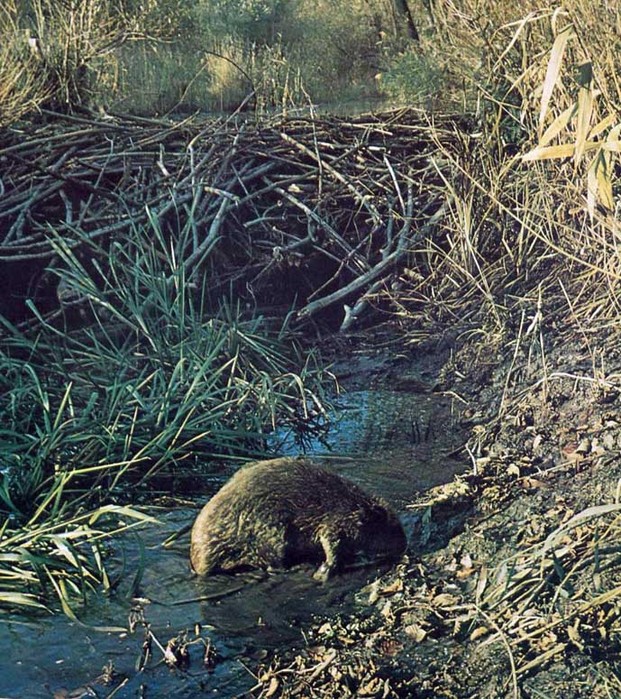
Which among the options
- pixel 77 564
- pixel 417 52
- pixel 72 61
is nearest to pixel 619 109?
pixel 77 564

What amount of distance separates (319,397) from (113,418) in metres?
1.37

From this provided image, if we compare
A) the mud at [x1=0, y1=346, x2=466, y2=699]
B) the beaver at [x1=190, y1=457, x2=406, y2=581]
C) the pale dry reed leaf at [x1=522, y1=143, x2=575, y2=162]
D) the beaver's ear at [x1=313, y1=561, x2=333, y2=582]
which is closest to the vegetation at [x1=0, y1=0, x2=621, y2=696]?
the pale dry reed leaf at [x1=522, y1=143, x2=575, y2=162]

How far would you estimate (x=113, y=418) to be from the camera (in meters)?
5.27

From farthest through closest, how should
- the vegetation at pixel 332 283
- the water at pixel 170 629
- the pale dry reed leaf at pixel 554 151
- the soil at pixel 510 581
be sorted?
the vegetation at pixel 332 283, the water at pixel 170 629, the soil at pixel 510 581, the pale dry reed leaf at pixel 554 151

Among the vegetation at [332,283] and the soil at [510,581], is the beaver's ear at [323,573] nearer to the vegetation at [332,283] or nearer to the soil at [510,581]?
the soil at [510,581]

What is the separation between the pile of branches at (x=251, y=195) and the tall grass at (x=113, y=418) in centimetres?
69

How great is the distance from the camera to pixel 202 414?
17.8ft

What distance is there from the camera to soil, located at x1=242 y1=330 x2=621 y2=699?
10.4 ft

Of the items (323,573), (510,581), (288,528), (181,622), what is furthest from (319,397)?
(510,581)

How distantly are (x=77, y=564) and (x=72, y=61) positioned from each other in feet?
20.5

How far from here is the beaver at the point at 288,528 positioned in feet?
13.6

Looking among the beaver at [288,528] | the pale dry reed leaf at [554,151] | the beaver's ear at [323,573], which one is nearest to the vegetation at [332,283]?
the pale dry reed leaf at [554,151]

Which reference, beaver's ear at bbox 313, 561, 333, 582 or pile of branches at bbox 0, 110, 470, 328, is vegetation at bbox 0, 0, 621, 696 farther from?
beaver's ear at bbox 313, 561, 333, 582

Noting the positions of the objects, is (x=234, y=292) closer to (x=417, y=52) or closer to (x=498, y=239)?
(x=498, y=239)
